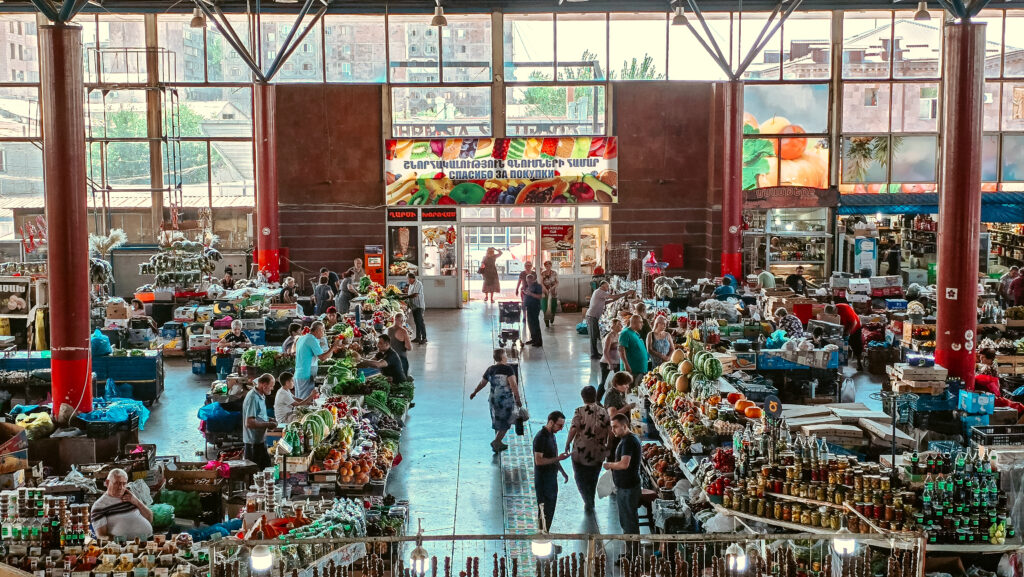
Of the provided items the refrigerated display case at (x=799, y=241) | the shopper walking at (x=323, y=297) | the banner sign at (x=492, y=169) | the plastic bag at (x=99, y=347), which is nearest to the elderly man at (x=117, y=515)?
the plastic bag at (x=99, y=347)

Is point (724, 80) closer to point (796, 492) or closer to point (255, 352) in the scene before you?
point (255, 352)

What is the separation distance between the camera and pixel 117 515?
8.81 metres

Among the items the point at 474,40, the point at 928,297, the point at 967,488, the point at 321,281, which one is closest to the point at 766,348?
the point at 928,297

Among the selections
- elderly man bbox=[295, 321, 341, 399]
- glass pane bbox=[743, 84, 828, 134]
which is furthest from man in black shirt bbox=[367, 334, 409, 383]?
glass pane bbox=[743, 84, 828, 134]

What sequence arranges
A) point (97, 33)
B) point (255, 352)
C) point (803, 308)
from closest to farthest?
point (255, 352)
point (803, 308)
point (97, 33)

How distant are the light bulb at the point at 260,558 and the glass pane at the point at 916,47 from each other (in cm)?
2155

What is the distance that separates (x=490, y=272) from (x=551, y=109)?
12.6 feet

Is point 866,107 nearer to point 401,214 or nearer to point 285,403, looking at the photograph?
point 401,214

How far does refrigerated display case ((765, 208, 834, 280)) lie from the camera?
2564 cm

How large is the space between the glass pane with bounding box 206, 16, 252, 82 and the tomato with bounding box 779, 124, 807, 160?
1150cm

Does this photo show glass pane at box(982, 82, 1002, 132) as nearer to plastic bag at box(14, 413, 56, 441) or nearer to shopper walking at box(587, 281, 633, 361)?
shopper walking at box(587, 281, 633, 361)

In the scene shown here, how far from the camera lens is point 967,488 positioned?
8.15m

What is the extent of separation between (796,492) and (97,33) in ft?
67.0

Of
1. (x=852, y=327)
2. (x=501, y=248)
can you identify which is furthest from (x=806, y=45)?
(x=852, y=327)
